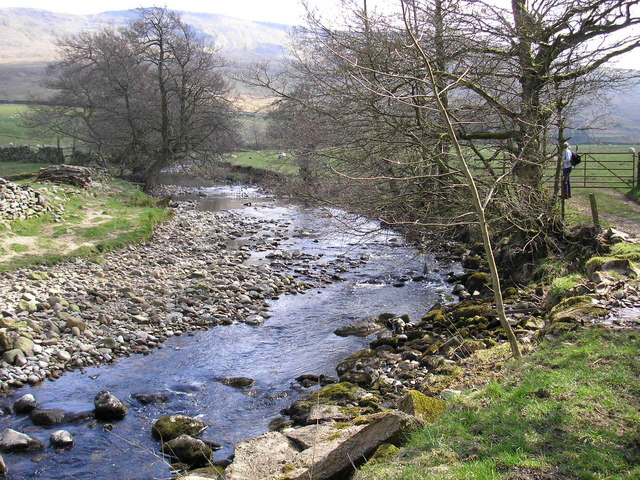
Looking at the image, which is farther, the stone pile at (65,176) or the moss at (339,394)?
the stone pile at (65,176)

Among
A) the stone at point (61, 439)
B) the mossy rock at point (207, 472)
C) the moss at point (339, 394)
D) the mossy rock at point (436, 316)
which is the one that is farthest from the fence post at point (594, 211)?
the stone at point (61, 439)

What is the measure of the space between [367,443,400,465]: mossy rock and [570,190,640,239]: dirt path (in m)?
10.2

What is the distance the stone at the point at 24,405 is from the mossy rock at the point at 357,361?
16.8 feet

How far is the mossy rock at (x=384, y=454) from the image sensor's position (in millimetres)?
Answer: 5480

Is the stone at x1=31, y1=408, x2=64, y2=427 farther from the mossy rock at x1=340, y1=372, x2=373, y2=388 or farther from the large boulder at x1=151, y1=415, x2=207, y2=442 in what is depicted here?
the mossy rock at x1=340, y1=372, x2=373, y2=388

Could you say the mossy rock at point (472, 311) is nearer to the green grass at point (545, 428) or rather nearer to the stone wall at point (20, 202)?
the green grass at point (545, 428)

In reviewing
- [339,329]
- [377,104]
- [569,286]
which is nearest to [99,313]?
[339,329]

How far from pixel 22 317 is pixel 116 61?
2507cm

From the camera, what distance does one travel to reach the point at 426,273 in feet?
56.5

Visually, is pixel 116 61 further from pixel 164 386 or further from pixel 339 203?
pixel 164 386

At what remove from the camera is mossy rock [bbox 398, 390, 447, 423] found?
637 centimetres

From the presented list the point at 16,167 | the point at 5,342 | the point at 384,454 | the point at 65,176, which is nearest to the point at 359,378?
the point at 384,454

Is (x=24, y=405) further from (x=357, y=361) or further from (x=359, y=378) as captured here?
(x=357, y=361)

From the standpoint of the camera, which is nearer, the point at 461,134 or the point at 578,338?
the point at 578,338
